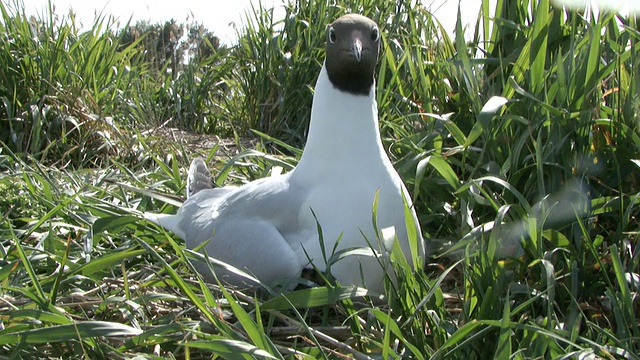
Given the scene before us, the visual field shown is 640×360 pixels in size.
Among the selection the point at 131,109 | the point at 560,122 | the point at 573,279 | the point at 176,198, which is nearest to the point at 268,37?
the point at 131,109

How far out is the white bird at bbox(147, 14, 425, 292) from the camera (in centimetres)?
225

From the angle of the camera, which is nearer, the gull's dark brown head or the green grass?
the green grass

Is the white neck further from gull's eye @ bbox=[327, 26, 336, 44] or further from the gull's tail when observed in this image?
the gull's tail

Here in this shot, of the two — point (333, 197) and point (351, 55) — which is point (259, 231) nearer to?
point (333, 197)

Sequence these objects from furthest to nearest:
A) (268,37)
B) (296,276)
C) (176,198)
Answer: (268,37)
(176,198)
(296,276)

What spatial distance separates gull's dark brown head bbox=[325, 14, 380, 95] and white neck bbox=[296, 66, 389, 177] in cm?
3

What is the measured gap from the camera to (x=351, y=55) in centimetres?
237

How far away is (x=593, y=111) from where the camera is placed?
232 cm

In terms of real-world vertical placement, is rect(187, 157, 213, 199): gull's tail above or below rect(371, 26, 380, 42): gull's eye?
below

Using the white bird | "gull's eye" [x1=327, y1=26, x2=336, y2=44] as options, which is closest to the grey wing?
the white bird

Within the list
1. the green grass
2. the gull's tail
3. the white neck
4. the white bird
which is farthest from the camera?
the gull's tail

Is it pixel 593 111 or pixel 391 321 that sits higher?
pixel 593 111

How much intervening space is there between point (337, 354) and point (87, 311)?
83cm

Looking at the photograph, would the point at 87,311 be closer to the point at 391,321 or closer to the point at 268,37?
the point at 391,321
